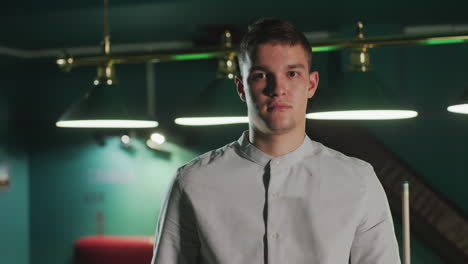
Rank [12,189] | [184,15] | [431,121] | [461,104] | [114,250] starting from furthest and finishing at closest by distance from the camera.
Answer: [12,189], [114,250], [431,121], [184,15], [461,104]

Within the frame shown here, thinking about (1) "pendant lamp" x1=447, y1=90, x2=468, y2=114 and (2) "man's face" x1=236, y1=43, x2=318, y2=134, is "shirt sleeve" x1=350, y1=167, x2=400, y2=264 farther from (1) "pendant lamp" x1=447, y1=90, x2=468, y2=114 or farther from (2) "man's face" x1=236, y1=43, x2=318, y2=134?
(1) "pendant lamp" x1=447, y1=90, x2=468, y2=114

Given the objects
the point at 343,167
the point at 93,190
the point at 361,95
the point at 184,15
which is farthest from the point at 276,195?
the point at 93,190

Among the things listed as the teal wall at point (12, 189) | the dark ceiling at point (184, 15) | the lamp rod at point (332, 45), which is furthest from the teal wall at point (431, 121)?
the teal wall at point (12, 189)

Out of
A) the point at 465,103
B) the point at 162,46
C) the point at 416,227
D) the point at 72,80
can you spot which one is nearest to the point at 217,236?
the point at 465,103

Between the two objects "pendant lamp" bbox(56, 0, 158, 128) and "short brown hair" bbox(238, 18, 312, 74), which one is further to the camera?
"pendant lamp" bbox(56, 0, 158, 128)

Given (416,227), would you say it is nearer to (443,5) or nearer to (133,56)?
(443,5)

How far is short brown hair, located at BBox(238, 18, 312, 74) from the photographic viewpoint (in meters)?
1.43

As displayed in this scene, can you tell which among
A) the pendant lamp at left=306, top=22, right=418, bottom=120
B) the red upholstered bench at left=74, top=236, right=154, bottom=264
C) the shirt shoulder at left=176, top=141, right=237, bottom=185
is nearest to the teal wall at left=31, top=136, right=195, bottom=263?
the red upholstered bench at left=74, top=236, right=154, bottom=264

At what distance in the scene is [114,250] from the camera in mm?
5547

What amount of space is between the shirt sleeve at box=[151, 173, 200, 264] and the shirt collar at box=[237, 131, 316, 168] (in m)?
0.21

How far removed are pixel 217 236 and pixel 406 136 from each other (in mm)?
3837

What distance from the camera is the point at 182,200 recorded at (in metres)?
1.47

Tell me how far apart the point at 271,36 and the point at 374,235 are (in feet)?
1.92

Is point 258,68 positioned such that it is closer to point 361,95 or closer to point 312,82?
point 312,82
